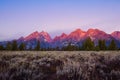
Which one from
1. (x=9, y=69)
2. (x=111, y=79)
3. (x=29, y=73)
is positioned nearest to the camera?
(x=111, y=79)

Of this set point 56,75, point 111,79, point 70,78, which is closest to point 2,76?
point 56,75

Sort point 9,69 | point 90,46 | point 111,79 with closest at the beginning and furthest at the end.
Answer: point 111,79 → point 9,69 → point 90,46

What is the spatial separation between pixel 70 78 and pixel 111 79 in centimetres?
189

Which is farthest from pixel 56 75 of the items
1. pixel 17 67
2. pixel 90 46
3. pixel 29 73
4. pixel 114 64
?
pixel 90 46

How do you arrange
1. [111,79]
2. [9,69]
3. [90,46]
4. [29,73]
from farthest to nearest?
[90,46] → [9,69] → [29,73] → [111,79]

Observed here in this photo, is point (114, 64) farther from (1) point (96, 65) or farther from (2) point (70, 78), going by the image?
(2) point (70, 78)

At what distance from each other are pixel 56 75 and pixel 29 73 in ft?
4.48

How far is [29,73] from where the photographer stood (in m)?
9.02

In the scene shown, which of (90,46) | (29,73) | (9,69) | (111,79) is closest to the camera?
(111,79)

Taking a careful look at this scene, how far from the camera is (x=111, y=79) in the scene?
8.34 m

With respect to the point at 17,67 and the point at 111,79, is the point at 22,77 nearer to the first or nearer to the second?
the point at 17,67

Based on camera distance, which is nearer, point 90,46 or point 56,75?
point 56,75

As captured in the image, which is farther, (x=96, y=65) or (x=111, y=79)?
(x=96, y=65)

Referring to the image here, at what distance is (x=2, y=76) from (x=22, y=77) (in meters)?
0.95
